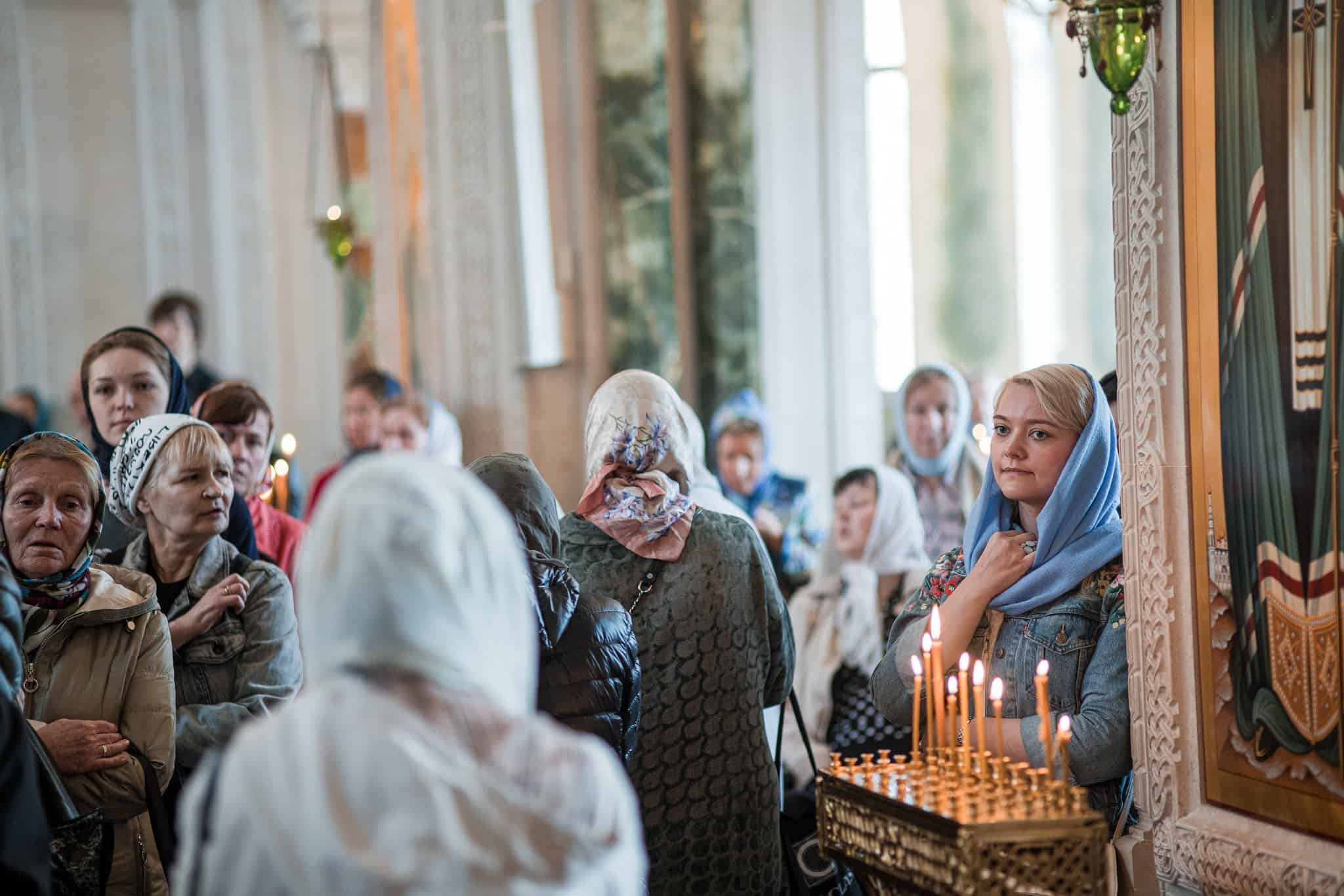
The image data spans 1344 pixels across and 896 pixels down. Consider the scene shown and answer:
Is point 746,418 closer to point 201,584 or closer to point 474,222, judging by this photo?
point 201,584

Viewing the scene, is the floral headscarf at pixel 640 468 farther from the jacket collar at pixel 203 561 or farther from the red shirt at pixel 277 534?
the red shirt at pixel 277 534

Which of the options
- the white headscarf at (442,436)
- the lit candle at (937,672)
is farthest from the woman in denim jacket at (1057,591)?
the white headscarf at (442,436)

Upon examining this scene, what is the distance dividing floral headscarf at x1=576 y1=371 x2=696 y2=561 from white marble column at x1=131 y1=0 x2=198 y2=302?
11.0 meters

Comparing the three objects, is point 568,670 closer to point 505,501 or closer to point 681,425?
point 505,501

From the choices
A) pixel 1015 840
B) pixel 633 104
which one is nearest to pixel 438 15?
pixel 633 104

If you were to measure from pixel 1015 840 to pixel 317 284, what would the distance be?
12.8 meters

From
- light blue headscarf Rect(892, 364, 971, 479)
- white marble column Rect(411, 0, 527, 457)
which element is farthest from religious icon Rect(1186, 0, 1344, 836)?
white marble column Rect(411, 0, 527, 457)

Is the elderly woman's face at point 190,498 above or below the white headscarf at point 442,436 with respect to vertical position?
above

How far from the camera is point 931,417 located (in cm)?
577

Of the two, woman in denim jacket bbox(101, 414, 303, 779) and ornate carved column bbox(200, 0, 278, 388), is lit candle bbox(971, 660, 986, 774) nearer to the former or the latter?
woman in denim jacket bbox(101, 414, 303, 779)

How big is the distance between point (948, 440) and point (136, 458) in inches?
129

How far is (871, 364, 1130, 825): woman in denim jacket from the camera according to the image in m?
3.07

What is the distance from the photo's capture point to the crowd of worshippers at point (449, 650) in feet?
5.81

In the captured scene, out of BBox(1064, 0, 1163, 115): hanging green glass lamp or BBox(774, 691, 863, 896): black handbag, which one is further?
BBox(774, 691, 863, 896): black handbag
